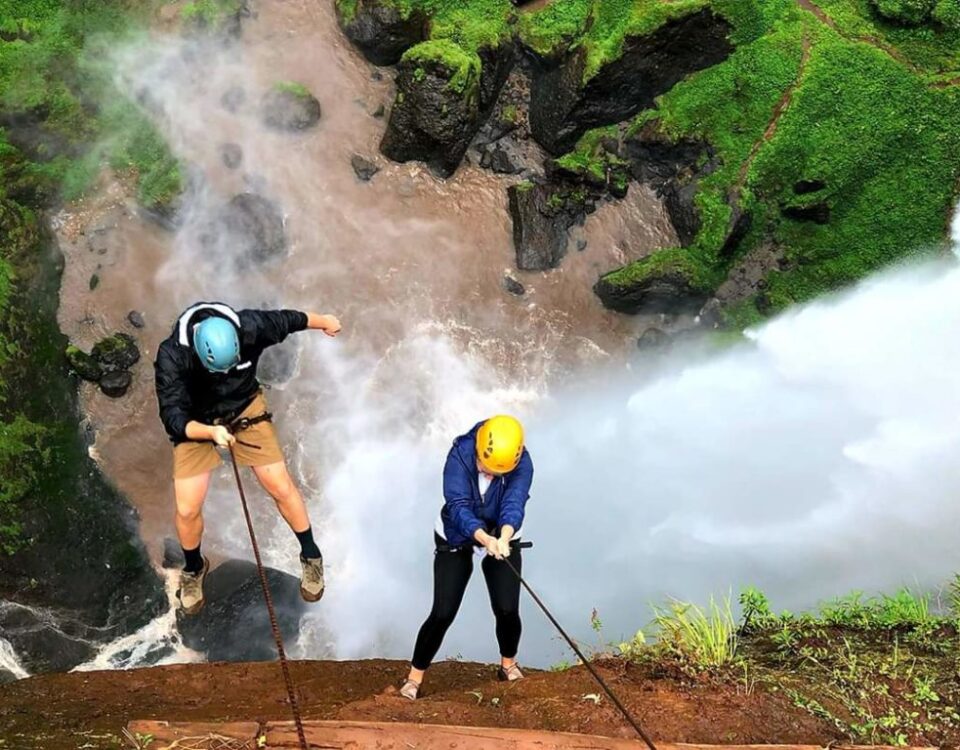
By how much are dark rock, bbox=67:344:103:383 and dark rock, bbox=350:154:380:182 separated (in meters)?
5.35

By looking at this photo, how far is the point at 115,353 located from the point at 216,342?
7087 mm

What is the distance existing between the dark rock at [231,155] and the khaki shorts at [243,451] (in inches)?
310

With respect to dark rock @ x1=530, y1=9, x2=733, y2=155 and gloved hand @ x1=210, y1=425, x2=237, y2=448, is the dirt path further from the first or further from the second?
dark rock @ x1=530, y1=9, x2=733, y2=155

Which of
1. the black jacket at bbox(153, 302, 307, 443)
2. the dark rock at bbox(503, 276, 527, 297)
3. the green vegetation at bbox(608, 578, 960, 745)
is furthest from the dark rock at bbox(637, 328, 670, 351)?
the black jacket at bbox(153, 302, 307, 443)

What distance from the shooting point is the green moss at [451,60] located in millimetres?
11984

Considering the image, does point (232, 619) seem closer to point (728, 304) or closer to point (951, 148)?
point (728, 304)

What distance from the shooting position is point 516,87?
13.2 meters

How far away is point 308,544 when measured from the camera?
6.63 m

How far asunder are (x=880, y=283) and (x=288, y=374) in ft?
32.8

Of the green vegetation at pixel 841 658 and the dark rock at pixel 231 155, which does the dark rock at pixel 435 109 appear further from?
the green vegetation at pixel 841 658

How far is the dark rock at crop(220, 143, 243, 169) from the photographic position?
41.2 ft

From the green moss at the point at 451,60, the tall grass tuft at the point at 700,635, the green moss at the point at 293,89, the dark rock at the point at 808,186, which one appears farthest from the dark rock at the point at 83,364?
the dark rock at the point at 808,186

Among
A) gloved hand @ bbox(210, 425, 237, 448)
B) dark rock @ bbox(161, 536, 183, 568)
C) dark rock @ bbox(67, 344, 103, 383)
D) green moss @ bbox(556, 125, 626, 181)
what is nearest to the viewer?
gloved hand @ bbox(210, 425, 237, 448)

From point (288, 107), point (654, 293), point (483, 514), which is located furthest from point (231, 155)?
point (483, 514)
